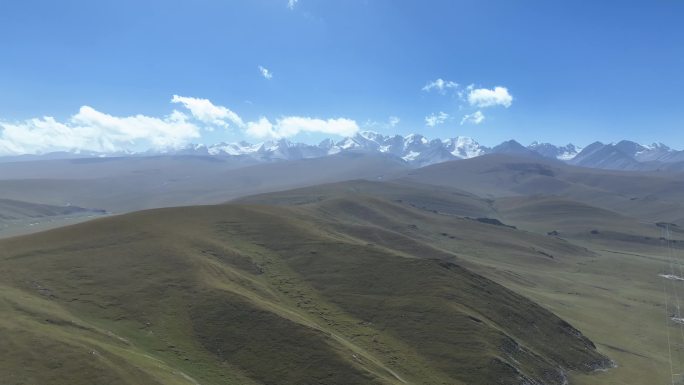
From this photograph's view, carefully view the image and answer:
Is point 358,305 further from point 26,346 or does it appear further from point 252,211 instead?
point 252,211

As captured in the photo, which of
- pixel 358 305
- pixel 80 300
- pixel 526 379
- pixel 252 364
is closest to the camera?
pixel 252 364

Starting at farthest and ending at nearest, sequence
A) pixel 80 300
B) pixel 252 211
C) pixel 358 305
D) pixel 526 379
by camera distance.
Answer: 1. pixel 252 211
2. pixel 358 305
3. pixel 80 300
4. pixel 526 379

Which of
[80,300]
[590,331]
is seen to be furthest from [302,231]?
[590,331]

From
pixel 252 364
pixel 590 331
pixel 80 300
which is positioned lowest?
pixel 590 331

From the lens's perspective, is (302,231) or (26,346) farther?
(302,231)

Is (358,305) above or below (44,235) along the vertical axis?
below

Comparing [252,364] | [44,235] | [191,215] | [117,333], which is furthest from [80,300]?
[191,215]

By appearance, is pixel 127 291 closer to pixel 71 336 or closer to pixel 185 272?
pixel 185 272
